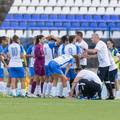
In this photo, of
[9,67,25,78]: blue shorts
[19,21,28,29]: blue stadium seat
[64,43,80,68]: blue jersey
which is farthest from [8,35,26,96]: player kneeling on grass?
[19,21,28,29]: blue stadium seat

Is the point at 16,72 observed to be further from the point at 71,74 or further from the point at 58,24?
the point at 58,24

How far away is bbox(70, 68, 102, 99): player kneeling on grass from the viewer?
50.4 feet

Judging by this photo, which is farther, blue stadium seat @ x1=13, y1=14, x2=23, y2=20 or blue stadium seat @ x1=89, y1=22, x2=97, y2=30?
blue stadium seat @ x1=13, y1=14, x2=23, y2=20

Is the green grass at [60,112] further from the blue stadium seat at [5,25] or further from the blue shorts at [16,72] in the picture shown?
the blue stadium seat at [5,25]

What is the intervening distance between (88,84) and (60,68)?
1495 mm

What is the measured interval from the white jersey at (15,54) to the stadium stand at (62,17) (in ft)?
48.5

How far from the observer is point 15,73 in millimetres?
17016

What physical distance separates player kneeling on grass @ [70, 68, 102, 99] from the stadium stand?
15.8m

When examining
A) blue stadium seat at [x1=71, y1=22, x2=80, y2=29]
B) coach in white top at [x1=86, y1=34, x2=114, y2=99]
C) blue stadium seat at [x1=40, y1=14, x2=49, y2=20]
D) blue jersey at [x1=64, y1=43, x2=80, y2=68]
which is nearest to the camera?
coach in white top at [x1=86, y1=34, x2=114, y2=99]

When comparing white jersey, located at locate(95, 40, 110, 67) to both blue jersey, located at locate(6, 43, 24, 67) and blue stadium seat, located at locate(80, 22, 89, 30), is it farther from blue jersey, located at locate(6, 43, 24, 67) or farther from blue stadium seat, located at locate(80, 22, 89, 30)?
blue stadium seat, located at locate(80, 22, 89, 30)

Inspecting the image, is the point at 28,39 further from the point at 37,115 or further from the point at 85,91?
the point at 37,115

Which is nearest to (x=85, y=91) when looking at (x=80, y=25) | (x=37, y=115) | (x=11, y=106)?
(x=11, y=106)

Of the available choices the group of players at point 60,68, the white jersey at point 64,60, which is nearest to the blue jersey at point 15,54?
the group of players at point 60,68

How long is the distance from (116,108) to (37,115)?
2.39m
